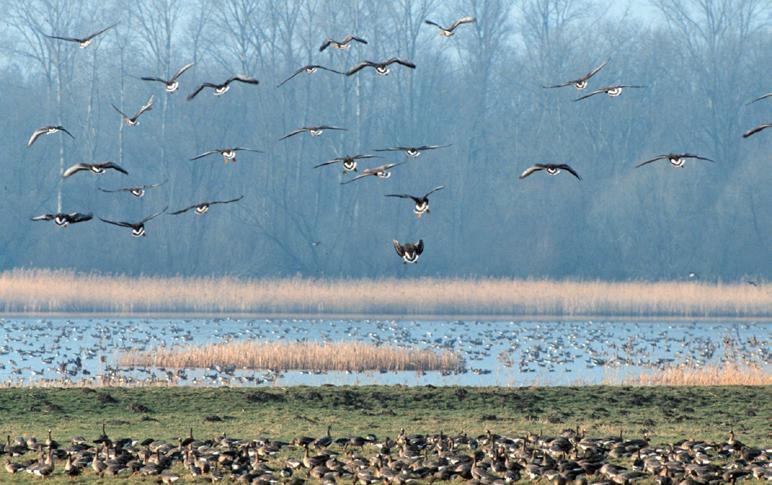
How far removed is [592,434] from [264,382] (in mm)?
10648

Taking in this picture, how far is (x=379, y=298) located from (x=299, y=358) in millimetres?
22239

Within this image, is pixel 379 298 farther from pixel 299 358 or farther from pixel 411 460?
pixel 411 460

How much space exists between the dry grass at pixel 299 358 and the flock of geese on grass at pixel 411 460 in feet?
52.2

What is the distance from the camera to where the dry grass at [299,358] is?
34375mm

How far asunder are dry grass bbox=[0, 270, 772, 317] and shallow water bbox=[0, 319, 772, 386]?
1.62m

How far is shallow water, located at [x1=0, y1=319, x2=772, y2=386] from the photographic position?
105ft

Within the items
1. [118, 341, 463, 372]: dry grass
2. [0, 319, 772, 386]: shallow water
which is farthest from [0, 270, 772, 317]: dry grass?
[118, 341, 463, 372]: dry grass

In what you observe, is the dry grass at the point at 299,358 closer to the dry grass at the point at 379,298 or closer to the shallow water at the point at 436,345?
the shallow water at the point at 436,345

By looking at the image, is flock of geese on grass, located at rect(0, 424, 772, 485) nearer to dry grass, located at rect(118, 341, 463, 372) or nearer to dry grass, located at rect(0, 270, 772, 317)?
dry grass, located at rect(118, 341, 463, 372)

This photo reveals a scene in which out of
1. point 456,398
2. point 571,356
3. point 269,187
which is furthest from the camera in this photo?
point 269,187

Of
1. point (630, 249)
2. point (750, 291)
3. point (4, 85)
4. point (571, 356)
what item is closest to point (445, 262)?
point (630, 249)

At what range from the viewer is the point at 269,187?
256ft

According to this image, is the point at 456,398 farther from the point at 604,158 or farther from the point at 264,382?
the point at 604,158

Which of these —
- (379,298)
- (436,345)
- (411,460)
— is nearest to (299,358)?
(436,345)
